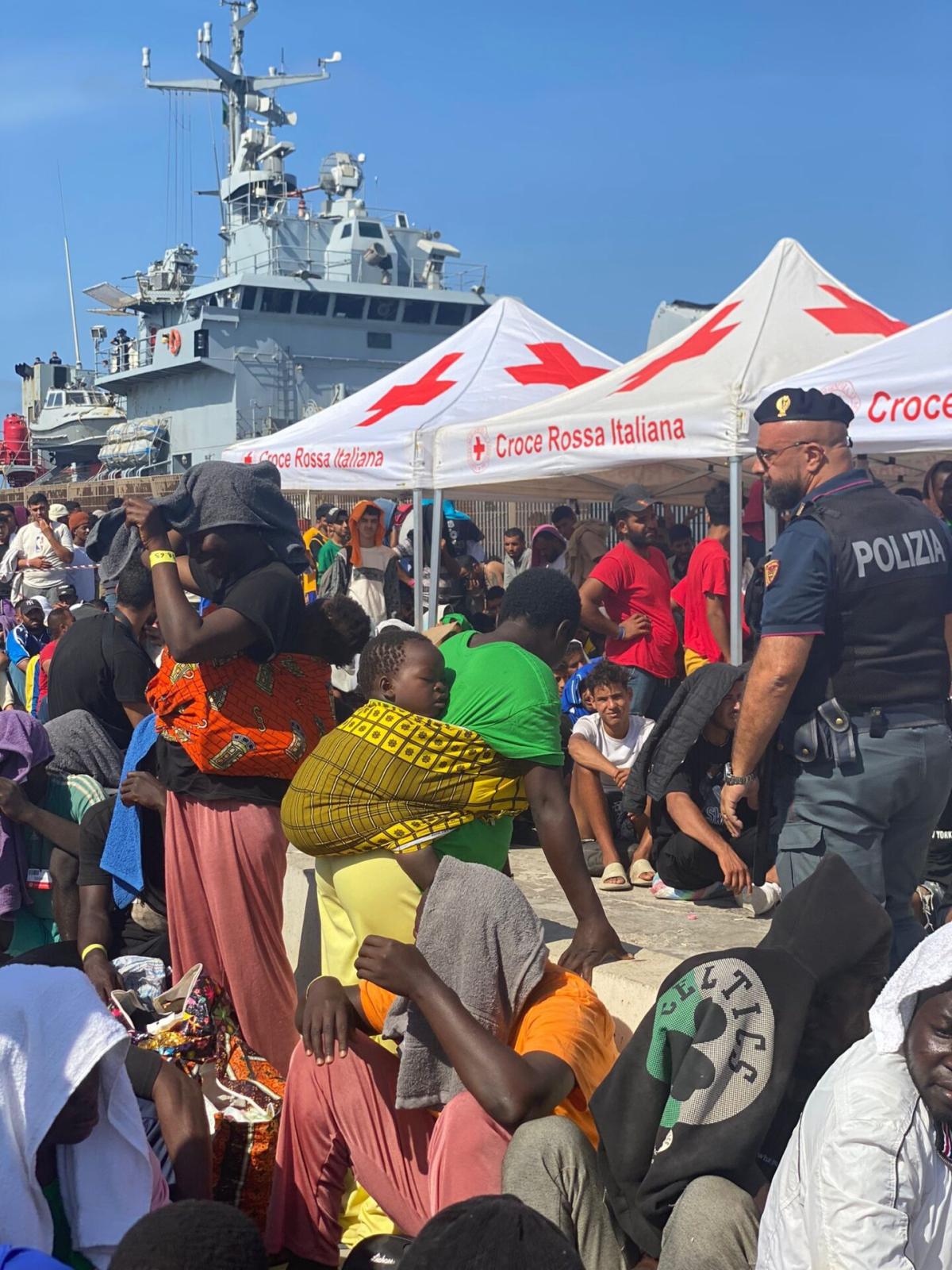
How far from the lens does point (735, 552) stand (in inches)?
275

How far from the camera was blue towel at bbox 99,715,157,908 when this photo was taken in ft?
13.8

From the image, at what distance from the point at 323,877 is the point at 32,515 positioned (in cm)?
1022

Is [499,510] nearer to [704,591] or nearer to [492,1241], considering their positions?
[704,591]

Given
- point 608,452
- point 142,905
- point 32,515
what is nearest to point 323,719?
point 142,905

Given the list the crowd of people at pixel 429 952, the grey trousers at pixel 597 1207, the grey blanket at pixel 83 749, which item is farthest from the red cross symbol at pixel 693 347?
the grey trousers at pixel 597 1207

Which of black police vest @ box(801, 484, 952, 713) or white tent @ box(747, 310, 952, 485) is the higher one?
white tent @ box(747, 310, 952, 485)

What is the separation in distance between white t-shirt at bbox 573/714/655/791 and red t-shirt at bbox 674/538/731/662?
2.97 feet

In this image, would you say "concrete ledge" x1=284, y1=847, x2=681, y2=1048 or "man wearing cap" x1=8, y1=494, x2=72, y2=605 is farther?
"man wearing cap" x1=8, y1=494, x2=72, y2=605

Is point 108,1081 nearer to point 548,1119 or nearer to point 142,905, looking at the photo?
point 548,1119

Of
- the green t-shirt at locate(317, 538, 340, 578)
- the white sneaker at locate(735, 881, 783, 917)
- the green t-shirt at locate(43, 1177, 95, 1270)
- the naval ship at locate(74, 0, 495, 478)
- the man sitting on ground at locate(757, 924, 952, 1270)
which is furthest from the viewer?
the naval ship at locate(74, 0, 495, 478)

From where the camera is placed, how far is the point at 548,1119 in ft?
8.73

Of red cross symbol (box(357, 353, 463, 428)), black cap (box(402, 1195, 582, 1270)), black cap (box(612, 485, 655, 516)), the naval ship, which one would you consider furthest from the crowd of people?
the naval ship

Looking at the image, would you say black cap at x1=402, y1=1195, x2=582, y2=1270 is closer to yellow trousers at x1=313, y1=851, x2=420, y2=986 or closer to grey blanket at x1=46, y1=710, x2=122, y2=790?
yellow trousers at x1=313, y1=851, x2=420, y2=986

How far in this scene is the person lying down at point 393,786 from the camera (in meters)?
3.45
